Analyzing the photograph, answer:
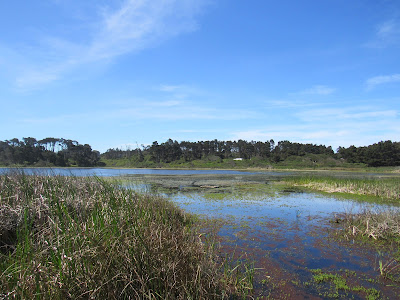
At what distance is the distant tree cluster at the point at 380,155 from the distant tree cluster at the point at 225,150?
49.2 ft

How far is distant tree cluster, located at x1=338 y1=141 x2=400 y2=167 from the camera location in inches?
2921

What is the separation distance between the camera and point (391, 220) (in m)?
8.66

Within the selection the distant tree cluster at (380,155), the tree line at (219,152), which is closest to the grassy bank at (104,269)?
the tree line at (219,152)

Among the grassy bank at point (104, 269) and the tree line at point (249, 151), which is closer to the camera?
the grassy bank at point (104, 269)

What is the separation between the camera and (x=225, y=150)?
111 metres

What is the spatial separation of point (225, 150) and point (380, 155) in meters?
58.5

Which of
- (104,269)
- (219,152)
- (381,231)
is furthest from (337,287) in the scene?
(219,152)

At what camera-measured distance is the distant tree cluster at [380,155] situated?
74188mm

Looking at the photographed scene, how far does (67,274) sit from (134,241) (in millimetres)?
985

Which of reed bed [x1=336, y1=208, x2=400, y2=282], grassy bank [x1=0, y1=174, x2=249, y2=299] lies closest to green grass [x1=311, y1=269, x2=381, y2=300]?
grassy bank [x1=0, y1=174, x2=249, y2=299]

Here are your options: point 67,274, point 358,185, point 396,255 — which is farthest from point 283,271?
point 358,185

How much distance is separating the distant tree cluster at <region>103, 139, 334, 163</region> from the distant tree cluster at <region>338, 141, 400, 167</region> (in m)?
15.0

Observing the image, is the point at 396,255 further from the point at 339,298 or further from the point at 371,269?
the point at 339,298

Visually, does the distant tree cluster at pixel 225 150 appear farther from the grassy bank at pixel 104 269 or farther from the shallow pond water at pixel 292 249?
the grassy bank at pixel 104 269
